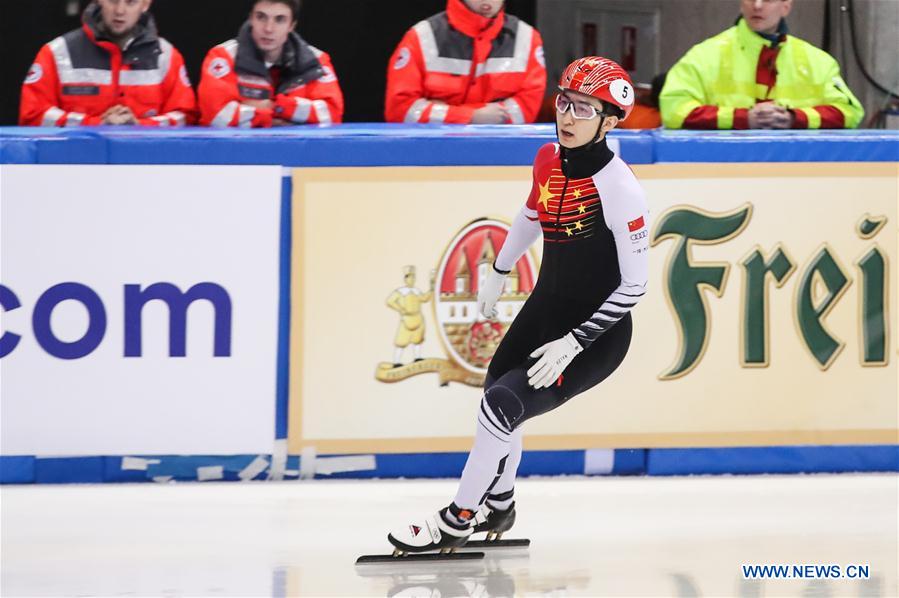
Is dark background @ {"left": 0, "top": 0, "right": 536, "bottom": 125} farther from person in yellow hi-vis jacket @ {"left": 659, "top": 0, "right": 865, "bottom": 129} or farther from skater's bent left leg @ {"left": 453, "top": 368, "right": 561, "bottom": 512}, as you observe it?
skater's bent left leg @ {"left": 453, "top": 368, "right": 561, "bottom": 512}

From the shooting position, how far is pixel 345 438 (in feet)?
19.1

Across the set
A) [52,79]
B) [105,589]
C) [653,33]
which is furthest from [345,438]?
[653,33]

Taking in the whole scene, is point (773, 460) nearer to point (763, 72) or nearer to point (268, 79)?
point (763, 72)

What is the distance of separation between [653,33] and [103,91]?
388 centimetres

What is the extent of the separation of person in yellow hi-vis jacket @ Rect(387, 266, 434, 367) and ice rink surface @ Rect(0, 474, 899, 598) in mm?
555

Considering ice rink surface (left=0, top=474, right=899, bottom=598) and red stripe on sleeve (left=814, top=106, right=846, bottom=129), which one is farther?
red stripe on sleeve (left=814, top=106, right=846, bottom=129)

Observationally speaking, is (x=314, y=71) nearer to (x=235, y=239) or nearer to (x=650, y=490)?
(x=235, y=239)

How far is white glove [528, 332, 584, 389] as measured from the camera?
436 centimetres

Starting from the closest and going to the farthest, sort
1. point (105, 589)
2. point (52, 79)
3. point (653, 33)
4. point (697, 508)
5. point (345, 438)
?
1. point (105, 589)
2. point (697, 508)
3. point (345, 438)
4. point (52, 79)
5. point (653, 33)

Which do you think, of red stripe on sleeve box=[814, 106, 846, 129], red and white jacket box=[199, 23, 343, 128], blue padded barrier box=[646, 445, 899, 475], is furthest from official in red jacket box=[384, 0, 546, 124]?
blue padded barrier box=[646, 445, 899, 475]

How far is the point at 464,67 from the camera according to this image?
6.47 meters

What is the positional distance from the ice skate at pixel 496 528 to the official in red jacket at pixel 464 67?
7.05 feet

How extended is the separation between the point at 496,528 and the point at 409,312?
1.24m

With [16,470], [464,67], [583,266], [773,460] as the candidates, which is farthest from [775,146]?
[16,470]
